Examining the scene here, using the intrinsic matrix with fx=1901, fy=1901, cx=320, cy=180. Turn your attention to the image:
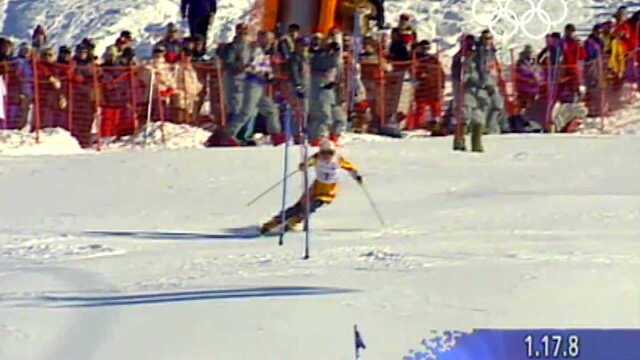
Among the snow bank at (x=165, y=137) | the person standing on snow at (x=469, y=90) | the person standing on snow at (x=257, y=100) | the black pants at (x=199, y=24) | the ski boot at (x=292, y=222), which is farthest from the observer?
the black pants at (x=199, y=24)

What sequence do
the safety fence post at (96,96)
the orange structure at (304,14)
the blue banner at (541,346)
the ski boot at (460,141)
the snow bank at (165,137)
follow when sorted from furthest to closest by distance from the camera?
the orange structure at (304,14) → the snow bank at (165,137) → the safety fence post at (96,96) → the ski boot at (460,141) → the blue banner at (541,346)

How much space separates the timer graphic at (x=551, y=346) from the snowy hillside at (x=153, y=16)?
30.4 meters

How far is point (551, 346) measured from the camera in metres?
8.45

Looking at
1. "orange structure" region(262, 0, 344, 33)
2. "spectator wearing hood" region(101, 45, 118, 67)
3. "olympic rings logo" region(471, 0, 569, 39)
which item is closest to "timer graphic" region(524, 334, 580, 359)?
"spectator wearing hood" region(101, 45, 118, 67)

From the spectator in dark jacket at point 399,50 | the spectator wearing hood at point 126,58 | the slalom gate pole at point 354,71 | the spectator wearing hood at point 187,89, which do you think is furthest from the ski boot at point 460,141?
the spectator wearing hood at point 126,58

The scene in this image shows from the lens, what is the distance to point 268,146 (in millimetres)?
24781

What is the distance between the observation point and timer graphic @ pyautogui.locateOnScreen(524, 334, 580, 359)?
8.35m

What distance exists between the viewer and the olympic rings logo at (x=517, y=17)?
37.7 meters

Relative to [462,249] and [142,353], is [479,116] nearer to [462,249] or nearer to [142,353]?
[462,249]

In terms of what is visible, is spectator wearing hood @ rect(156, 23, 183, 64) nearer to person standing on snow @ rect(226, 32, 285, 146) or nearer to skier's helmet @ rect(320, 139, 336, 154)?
person standing on snow @ rect(226, 32, 285, 146)

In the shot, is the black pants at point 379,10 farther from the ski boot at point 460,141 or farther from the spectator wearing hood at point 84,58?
the ski boot at point 460,141

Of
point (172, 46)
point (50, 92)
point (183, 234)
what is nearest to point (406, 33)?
point (172, 46)

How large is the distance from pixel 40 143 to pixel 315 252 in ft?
32.7

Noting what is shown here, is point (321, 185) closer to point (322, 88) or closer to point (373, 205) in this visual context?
point (373, 205)
